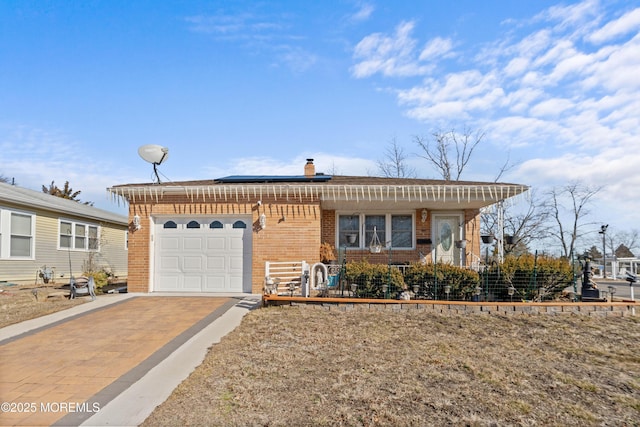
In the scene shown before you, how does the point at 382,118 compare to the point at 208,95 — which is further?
the point at 382,118

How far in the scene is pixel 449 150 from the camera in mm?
29250

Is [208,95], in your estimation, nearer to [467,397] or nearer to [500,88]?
[500,88]

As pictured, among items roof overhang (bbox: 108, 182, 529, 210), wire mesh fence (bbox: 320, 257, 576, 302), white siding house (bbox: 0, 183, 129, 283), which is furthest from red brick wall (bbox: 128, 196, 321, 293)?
white siding house (bbox: 0, 183, 129, 283)

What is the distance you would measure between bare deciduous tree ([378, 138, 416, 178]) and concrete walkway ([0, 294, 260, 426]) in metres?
23.8

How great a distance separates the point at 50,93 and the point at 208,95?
4.57 m

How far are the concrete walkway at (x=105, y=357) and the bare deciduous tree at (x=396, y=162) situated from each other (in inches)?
936

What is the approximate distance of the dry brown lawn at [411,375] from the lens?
3.81 metres

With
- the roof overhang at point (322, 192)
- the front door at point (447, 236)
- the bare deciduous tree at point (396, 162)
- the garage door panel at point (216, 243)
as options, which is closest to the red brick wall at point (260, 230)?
the roof overhang at point (322, 192)

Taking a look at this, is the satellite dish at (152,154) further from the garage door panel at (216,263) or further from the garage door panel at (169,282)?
the garage door panel at (216,263)

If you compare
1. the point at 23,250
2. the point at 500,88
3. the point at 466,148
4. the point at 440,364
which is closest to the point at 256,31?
the point at 500,88

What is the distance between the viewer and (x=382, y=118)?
15211 millimetres

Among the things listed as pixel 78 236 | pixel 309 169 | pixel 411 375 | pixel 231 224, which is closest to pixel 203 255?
pixel 231 224

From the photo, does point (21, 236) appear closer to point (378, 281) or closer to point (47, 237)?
point (47, 237)

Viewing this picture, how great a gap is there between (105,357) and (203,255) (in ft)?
18.1
